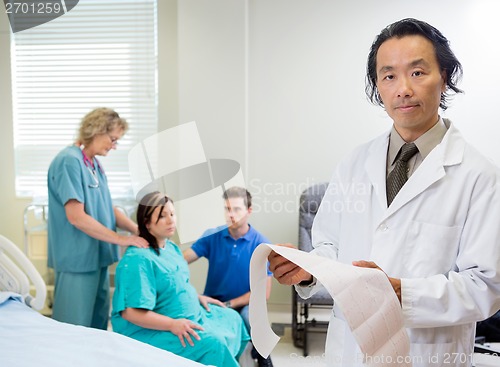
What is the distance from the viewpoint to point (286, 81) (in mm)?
3322

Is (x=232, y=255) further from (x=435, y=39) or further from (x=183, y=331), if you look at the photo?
(x=435, y=39)

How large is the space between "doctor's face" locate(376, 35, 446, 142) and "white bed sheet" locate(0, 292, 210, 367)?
2.90ft

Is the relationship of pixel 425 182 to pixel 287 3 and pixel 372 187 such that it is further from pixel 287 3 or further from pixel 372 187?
pixel 287 3

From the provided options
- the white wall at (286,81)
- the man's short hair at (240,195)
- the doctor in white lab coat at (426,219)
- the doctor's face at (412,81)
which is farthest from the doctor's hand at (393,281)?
the white wall at (286,81)

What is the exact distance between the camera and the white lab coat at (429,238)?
98 cm

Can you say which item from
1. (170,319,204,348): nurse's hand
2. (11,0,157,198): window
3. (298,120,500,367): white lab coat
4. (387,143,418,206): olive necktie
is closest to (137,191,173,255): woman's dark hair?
(170,319,204,348): nurse's hand

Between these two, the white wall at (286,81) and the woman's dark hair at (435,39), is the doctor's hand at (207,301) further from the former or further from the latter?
the woman's dark hair at (435,39)

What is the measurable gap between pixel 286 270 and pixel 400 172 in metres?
0.32

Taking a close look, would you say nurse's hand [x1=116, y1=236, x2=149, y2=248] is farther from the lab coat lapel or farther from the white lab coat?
the lab coat lapel

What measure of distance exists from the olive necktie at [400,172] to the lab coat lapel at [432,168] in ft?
0.15

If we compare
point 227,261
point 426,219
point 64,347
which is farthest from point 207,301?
point 426,219

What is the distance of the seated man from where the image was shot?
2496mm

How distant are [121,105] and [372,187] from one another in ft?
8.50

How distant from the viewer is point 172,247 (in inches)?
89.4
